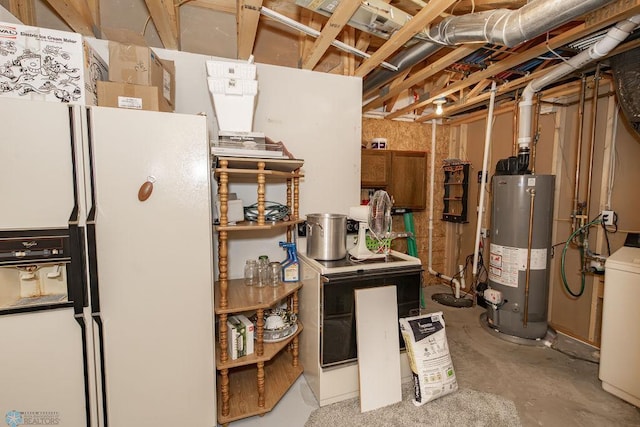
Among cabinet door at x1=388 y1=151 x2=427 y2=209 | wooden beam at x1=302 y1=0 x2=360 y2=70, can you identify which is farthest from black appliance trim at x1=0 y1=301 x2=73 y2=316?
cabinet door at x1=388 y1=151 x2=427 y2=209

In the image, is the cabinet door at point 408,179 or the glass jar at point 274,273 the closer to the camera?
the glass jar at point 274,273

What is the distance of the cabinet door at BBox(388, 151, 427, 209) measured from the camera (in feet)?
12.3

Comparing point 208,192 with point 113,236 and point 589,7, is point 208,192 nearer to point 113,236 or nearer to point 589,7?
point 113,236

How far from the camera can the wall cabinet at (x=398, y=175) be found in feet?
11.9

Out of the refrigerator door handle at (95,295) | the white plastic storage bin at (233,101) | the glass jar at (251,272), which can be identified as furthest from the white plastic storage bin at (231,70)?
the glass jar at (251,272)

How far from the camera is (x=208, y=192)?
5.32ft

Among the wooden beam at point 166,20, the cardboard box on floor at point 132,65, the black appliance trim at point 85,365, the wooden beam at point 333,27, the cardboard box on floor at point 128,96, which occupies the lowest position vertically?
the black appliance trim at point 85,365

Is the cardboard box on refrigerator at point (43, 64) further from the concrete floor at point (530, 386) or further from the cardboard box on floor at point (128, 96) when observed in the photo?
the concrete floor at point (530, 386)

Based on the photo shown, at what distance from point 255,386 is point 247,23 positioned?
253 centimetres

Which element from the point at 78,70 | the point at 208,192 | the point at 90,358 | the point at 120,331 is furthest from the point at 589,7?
the point at 90,358

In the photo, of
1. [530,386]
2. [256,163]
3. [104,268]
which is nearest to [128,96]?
[256,163]

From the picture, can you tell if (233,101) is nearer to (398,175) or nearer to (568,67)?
(398,175)

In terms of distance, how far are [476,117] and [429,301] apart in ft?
8.18

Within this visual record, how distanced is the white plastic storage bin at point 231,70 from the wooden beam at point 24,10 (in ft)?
4.25
